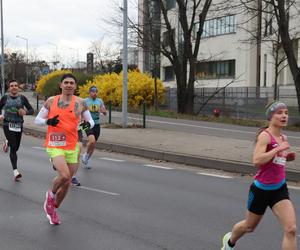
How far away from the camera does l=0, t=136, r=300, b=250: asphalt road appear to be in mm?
5980

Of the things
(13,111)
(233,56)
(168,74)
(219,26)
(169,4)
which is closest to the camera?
(13,111)

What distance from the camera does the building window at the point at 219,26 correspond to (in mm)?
52125

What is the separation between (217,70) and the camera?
55531mm

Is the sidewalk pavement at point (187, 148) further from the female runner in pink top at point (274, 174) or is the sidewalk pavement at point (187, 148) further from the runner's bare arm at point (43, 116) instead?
the female runner in pink top at point (274, 174)

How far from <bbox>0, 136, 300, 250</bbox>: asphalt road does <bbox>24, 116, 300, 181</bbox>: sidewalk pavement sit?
1.78 feet

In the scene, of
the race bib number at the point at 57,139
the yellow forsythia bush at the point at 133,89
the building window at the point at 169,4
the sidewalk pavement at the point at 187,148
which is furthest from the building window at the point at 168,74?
the race bib number at the point at 57,139

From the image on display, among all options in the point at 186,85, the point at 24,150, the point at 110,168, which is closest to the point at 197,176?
the point at 110,168

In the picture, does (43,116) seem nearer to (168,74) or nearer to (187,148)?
(187,148)

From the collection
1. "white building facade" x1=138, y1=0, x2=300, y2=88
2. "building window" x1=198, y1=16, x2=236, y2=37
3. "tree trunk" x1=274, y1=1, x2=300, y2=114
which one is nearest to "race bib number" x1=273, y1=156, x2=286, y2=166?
"tree trunk" x1=274, y1=1, x2=300, y2=114

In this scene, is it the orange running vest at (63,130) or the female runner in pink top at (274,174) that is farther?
the orange running vest at (63,130)

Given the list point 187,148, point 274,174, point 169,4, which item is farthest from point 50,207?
point 169,4

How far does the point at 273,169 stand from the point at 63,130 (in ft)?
9.59

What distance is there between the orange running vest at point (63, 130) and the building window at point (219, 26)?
4462 cm

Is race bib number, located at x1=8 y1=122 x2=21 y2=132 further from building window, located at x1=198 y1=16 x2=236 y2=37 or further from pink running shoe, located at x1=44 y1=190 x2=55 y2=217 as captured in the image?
building window, located at x1=198 y1=16 x2=236 y2=37
